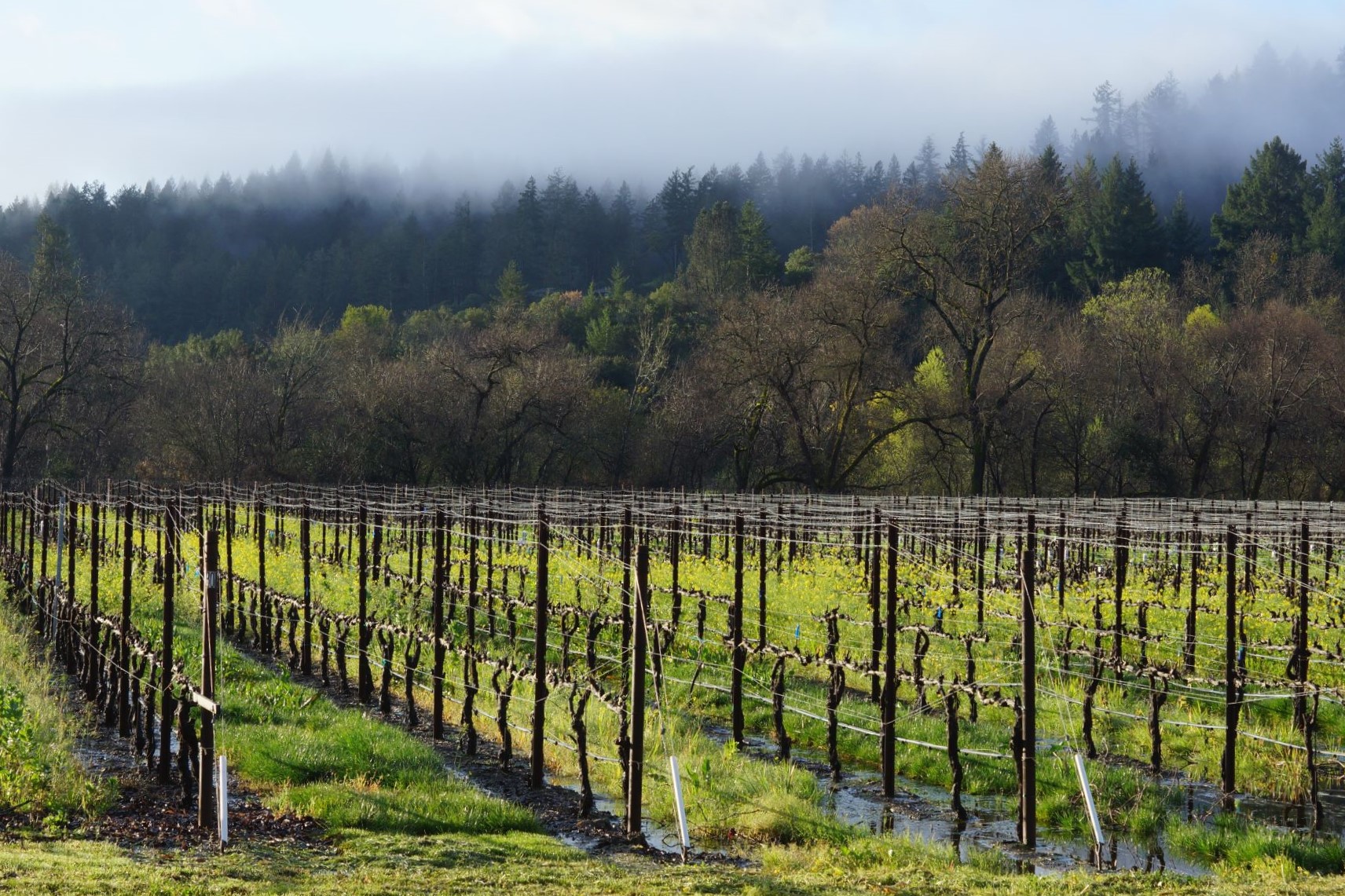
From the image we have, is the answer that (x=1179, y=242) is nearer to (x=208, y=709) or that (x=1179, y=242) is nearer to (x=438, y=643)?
(x=438, y=643)

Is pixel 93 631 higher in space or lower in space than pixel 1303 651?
lower

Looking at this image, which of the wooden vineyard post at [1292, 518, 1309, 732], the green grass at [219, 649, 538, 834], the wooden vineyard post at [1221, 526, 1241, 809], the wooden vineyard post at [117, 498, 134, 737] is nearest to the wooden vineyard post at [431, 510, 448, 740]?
the green grass at [219, 649, 538, 834]

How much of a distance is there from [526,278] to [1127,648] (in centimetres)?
7906

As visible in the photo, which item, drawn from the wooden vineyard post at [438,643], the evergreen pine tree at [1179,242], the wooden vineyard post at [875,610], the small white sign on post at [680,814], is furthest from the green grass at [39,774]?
the evergreen pine tree at [1179,242]

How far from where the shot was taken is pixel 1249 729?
40.7 ft

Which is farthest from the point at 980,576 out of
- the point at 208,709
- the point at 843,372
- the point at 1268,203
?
the point at 1268,203

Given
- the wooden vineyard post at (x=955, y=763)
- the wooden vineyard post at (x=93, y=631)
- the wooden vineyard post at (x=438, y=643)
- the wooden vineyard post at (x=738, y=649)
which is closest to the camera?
the wooden vineyard post at (x=955, y=763)

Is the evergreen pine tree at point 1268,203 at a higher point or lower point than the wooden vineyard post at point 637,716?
higher

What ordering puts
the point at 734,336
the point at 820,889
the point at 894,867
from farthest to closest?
the point at 734,336
the point at 894,867
the point at 820,889

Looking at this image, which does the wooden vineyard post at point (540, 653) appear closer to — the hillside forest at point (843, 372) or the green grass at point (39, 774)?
the green grass at point (39, 774)

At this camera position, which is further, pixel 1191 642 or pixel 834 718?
pixel 1191 642

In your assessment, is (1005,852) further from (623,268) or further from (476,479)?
(623,268)

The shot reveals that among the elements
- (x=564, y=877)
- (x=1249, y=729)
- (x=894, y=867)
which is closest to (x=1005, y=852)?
(x=894, y=867)

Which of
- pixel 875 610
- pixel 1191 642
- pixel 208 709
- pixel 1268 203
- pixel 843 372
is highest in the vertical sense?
pixel 1268 203
